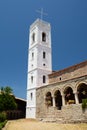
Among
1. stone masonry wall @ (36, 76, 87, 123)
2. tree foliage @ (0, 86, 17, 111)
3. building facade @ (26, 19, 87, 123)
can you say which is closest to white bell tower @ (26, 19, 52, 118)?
building facade @ (26, 19, 87, 123)

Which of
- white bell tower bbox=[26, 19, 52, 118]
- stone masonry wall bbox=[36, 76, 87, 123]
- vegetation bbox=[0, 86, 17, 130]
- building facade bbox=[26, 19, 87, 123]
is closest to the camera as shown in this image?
stone masonry wall bbox=[36, 76, 87, 123]

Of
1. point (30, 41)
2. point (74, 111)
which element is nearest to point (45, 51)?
point (30, 41)

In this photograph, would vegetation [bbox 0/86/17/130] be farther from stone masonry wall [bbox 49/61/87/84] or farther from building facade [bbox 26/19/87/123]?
stone masonry wall [bbox 49/61/87/84]

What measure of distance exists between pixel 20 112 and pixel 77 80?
49.5ft

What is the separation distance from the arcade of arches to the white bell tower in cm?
308

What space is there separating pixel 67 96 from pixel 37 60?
8945mm

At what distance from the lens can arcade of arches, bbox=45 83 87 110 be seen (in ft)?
71.1

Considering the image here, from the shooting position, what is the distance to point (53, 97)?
995 inches

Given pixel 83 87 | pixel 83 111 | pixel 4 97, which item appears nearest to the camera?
pixel 83 111

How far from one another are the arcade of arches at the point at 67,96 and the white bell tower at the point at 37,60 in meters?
3.08

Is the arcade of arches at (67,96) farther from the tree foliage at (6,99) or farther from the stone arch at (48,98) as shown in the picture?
the tree foliage at (6,99)

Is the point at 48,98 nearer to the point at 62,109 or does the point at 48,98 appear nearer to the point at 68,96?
the point at 68,96

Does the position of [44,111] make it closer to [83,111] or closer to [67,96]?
[67,96]

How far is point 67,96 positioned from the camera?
79.6ft
